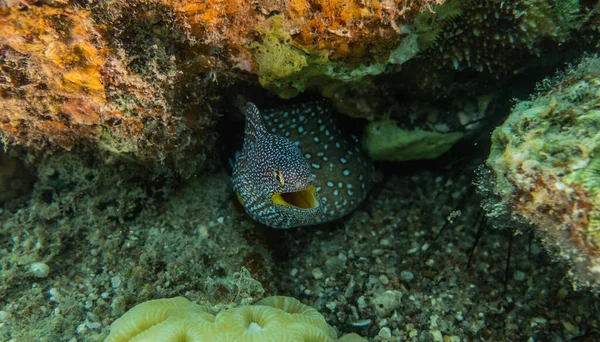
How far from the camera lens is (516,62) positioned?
133 inches

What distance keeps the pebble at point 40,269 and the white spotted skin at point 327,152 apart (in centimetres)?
247

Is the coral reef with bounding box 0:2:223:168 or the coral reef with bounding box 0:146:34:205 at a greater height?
the coral reef with bounding box 0:2:223:168

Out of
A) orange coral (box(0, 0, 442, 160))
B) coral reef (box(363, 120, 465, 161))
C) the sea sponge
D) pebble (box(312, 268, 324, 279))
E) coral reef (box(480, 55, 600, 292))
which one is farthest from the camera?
coral reef (box(363, 120, 465, 161))

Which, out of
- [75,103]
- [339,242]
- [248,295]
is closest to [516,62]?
[339,242]

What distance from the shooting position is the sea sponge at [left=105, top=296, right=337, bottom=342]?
7.48 feet

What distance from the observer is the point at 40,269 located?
3.14 metres

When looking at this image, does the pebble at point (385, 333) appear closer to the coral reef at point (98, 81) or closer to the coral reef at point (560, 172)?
the coral reef at point (560, 172)

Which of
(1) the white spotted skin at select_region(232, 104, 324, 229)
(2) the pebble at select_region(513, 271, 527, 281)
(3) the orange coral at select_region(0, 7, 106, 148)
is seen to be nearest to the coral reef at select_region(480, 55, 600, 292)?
(2) the pebble at select_region(513, 271, 527, 281)

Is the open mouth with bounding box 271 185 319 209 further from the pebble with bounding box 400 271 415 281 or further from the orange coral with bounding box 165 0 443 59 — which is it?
the orange coral with bounding box 165 0 443 59

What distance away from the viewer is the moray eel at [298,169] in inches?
134

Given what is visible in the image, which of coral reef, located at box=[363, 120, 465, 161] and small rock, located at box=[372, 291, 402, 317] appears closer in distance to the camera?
small rock, located at box=[372, 291, 402, 317]

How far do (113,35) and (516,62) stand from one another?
11.0 ft

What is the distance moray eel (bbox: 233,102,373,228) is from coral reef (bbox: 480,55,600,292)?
1.61 m

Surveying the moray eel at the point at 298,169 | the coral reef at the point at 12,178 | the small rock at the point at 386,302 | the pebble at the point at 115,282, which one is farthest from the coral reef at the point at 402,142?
the coral reef at the point at 12,178
